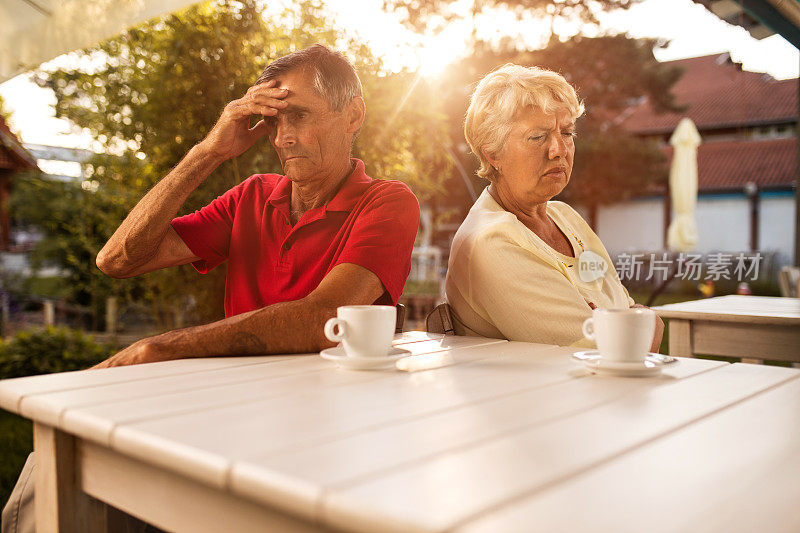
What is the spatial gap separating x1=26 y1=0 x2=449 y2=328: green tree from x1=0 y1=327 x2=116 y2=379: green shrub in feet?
2.08

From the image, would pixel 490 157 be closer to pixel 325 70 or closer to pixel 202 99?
pixel 325 70

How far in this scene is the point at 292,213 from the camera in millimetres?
1893

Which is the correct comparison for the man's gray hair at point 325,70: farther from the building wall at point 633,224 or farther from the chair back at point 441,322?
the building wall at point 633,224

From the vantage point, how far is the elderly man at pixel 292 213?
164 cm

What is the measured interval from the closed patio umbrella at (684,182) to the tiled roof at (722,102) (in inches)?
195

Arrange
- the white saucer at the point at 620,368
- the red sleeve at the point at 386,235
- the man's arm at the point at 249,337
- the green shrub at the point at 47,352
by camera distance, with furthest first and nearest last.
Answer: the green shrub at the point at 47,352
the red sleeve at the point at 386,235
the man's arm at the point at 249,337
the white saucer at the point at 620,368

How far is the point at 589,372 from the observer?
1146 mm

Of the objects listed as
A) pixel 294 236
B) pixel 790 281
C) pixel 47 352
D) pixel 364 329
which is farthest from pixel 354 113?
pixel 790 281

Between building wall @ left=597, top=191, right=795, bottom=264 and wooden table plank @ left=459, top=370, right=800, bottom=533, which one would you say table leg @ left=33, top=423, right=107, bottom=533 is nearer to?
wooden table plank @ left=459, top=370, right=800, bottom=533

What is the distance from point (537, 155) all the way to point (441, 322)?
0.57 m

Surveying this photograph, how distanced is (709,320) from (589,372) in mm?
1521

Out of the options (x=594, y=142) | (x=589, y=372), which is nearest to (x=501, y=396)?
(x=589, y=372)

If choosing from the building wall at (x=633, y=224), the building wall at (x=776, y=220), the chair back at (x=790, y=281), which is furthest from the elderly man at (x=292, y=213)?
the building wall at (x=776, y=220)

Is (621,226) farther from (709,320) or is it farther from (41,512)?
(41,512)
